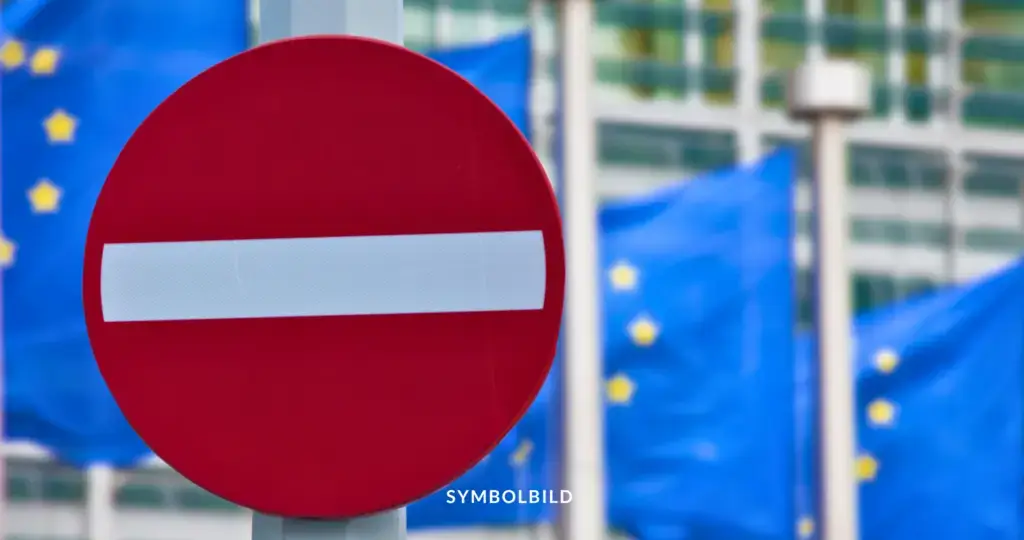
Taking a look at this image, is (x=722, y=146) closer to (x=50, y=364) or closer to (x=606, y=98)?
(x=606, y=98)

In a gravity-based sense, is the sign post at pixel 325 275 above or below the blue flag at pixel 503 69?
below

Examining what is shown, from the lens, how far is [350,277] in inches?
60.1

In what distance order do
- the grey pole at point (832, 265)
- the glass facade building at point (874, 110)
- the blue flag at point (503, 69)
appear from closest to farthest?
the blue flag at point (503, 69), the grey pole at point (832, 265), the glass facade building at point (874, 110)

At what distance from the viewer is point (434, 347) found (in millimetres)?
Result: 1521

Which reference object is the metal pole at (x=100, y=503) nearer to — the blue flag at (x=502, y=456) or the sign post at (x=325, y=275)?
the blue flag at (x=502, y=456)

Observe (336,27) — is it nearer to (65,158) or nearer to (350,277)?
(350,277)

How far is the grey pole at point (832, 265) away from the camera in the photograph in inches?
397

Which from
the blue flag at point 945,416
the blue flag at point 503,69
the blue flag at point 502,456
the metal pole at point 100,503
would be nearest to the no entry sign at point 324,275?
the blue flag at point 502,456

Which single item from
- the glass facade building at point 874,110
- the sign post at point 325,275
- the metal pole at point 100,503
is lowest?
the sign post at point 325,275

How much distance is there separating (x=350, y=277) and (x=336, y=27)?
209 millimetres

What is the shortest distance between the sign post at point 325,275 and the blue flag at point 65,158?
7562 mm

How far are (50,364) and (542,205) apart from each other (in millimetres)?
7863

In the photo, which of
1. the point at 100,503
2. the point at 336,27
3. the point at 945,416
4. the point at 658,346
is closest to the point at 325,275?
the point at 336,27

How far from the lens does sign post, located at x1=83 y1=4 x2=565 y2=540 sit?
1.51m
